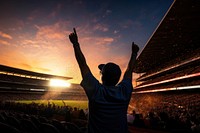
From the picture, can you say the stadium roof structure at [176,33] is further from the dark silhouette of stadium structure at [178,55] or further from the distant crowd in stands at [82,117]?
the distant crowd in stands at [82,117]

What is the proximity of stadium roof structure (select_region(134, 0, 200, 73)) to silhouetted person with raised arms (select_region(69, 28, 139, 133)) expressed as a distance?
13.5 meters

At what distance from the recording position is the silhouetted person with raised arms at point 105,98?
1571mm

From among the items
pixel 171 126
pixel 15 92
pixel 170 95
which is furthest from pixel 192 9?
pixel 15 92

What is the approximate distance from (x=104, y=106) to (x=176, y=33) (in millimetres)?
21825

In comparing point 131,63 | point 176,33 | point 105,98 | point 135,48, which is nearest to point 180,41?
point 176,33

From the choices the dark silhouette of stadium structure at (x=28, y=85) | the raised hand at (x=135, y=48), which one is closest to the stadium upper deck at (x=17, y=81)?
the dark silhouette of stadium structure at (x=28, y=85)

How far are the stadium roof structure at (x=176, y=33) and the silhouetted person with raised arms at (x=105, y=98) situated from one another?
1354 centimetres

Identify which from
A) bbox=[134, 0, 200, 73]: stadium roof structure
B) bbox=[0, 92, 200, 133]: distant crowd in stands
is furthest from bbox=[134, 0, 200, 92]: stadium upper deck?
bbox=[0, 92, 200, 133]: distant crowd in stands

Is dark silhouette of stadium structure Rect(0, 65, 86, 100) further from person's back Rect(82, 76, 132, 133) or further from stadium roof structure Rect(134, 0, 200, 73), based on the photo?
person's back Rect(82, 76, 132, 133)

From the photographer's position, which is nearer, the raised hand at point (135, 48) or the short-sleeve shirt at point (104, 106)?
the short-sleeve shirt at point (104, 106)

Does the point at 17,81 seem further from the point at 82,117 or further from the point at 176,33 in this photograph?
the point at 82,117

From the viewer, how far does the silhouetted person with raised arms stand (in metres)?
1.57

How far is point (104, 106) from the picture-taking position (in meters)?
1.61

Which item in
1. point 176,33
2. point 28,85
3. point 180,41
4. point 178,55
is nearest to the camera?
point 176,33
